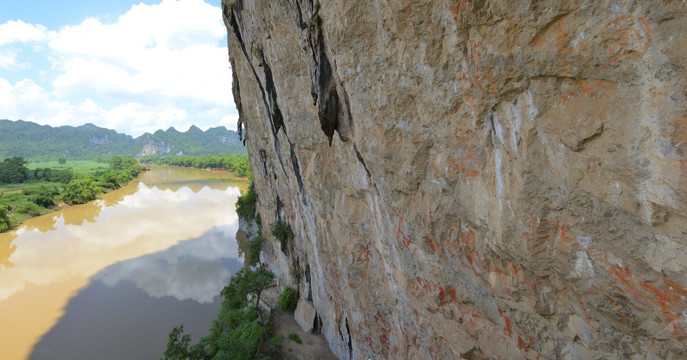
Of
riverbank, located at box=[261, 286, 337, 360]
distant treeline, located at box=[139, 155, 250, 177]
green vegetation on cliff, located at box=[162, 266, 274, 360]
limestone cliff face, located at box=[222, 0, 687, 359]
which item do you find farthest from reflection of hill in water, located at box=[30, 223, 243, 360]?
distant treeline, located at box=[139, 155, 250, 177]

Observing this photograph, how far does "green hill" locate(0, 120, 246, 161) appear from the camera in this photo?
477ft

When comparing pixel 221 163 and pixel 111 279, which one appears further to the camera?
pixel 221 163

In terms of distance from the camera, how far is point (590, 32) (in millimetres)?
3029

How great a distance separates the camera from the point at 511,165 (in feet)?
13.1

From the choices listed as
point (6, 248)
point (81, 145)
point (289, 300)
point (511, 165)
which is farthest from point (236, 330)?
point (81, 145)

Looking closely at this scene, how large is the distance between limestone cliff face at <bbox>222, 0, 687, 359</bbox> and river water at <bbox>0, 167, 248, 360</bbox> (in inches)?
541

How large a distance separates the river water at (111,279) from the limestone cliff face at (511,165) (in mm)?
13754

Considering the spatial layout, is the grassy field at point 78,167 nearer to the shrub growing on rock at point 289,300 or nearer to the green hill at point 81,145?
the green hill at point 81,145

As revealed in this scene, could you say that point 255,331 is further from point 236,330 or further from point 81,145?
point 81,145

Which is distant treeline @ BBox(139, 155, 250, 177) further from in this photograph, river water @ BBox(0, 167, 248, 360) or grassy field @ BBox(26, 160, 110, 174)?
river water @ BBox(0, 167, 248, 360)

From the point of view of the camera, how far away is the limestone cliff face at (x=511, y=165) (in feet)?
9.50

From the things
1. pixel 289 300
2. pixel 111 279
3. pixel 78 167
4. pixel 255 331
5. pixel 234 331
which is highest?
pixel 78 167

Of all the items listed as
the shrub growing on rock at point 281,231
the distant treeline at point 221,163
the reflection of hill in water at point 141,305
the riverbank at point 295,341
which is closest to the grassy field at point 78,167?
the distant treeline at point 221,163

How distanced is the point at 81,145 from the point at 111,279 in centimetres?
19158
